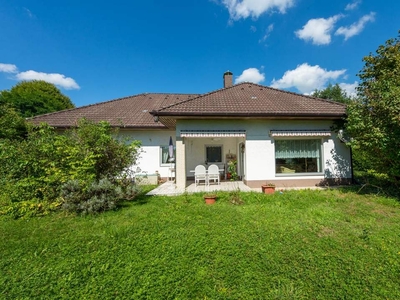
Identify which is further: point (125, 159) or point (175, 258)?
point (125, 159)

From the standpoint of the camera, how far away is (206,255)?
501 centimetres

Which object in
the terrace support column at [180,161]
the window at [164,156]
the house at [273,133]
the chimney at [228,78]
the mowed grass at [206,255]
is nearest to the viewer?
the mowed grass at [206,255]

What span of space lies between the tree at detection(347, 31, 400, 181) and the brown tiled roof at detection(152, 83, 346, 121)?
2611 mm

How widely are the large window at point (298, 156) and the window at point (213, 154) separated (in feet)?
25.4

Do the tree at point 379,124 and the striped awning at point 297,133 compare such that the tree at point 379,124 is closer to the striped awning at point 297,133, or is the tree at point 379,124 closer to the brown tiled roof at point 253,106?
the striped awning at point 297,133

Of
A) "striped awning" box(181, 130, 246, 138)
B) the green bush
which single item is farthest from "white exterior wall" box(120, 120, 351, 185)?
the green bush

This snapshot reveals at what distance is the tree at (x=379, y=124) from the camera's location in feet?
30.0

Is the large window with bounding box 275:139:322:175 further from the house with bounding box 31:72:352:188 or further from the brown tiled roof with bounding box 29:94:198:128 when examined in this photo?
the brown tiled roof with bounding box 29:94:198:128

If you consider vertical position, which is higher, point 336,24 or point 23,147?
point 336,24

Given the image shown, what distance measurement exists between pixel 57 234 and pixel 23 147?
199 inches

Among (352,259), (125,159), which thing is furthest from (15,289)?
(352,259)

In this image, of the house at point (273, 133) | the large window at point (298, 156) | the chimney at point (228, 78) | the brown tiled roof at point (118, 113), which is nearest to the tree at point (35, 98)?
the brown tiled roof at point (118, 113)

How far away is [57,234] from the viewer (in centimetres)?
620

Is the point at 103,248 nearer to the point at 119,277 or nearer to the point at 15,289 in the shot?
the point at 119,277
